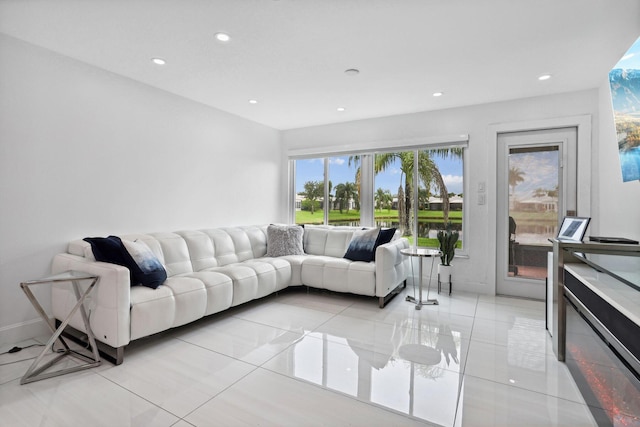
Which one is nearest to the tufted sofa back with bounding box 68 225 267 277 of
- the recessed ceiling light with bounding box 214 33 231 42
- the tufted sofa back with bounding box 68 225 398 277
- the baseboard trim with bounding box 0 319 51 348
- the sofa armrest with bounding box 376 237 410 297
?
the tufted sofa back with bounding box 68 225 398 277

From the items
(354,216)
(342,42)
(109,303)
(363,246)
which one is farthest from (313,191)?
(109,303)

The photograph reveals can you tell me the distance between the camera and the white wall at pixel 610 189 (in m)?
2.78

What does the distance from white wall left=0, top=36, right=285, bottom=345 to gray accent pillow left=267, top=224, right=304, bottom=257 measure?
2.51 ft

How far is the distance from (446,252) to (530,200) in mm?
1217

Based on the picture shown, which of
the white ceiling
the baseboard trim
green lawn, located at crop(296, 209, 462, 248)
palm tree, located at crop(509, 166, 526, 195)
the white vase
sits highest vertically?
the white ceiling

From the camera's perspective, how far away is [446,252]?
13.8ft

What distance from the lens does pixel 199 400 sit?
75.5 inches

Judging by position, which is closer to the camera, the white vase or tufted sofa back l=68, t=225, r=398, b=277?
tufted sofa back l=68, t=225, r=398, b=277

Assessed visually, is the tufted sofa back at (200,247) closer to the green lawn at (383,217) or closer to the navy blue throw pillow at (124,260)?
the navy blue throw pillow at (124,260)

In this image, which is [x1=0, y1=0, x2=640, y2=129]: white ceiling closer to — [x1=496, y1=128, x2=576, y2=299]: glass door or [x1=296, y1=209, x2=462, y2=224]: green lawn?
[x1=496, y1=128, x2=576, y2=299]: glass door

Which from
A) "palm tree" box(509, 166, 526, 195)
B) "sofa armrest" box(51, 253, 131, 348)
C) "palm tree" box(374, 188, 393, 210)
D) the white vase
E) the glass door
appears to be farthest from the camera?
"palm tree" box(374, 188, 393, 210)

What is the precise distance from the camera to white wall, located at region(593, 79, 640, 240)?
2.78 metres

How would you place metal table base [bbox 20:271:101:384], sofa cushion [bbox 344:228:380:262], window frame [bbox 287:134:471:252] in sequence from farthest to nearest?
1. window frame [bbox 287:134:471:252]
2. sofa cushion [bbox 344:228:380:262]
3. metal table base [bbox 20:271:101:384]

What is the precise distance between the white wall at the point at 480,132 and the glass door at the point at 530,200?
0.16m
